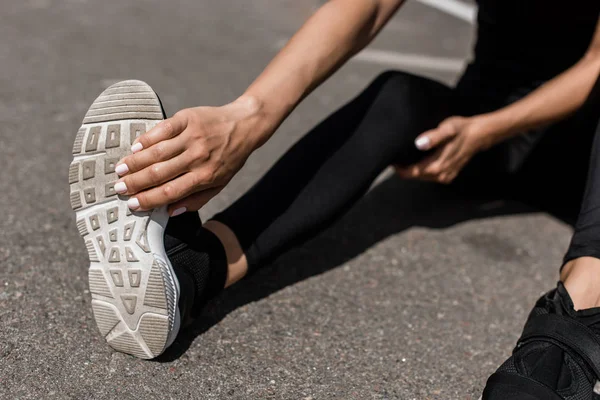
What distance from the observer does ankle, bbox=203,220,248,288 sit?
1533 mm

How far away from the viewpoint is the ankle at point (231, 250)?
1.53 m

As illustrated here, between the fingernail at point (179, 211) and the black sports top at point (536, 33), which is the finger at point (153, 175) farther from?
the black sports top at point (536, 33)

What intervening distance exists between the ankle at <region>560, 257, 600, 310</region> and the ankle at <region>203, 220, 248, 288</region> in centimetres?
71

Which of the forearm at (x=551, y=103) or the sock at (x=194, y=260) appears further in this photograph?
the forearm at (x=551, y=103)

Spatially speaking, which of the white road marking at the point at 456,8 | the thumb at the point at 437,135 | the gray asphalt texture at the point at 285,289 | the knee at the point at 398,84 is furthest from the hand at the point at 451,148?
the white road marking at the point at 456,8

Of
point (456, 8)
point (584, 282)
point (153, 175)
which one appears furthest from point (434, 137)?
point (456, 8)

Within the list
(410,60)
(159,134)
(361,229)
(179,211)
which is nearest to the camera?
(159,134)

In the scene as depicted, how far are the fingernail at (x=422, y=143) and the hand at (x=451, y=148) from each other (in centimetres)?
2

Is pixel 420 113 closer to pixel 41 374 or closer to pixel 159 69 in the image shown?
pixel 41 374

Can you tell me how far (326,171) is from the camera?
1.62m

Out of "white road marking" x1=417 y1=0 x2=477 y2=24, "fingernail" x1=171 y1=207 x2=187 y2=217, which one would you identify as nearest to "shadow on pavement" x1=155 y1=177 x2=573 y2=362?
"fingernail" x1=171 y1=207 x2=187 y2=217

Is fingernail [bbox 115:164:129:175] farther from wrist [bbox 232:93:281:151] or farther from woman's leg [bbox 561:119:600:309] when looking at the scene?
woman's leg [bbox 561:119:600:309]

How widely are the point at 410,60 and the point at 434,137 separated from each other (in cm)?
224

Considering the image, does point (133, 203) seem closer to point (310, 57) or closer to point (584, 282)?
point (310, 57)
